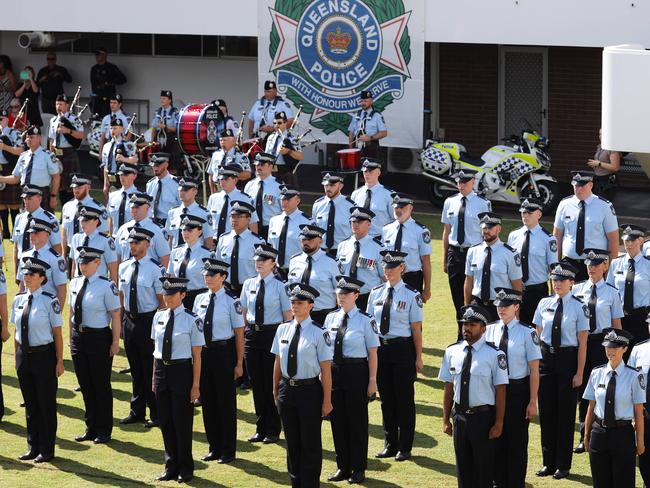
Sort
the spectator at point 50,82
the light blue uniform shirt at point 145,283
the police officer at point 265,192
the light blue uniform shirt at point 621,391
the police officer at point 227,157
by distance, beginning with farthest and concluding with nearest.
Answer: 1. the spectator at point 50,82
2. the police officer at point 227,157
3. the police officer at point 265,192
4. the light blue uniform shirt at point 145,283
5. the light blue uniform shirt at point 621,391

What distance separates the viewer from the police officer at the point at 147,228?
13156 mm

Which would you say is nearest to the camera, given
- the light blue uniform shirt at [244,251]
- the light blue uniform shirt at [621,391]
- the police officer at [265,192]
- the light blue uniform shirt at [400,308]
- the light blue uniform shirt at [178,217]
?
the light blue uniform shirt at [621,391]

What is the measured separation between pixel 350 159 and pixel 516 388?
9599mm

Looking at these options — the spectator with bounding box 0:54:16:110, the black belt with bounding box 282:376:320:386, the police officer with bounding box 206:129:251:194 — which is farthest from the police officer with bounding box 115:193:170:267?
the spectator with bounding box 0:54:16:110

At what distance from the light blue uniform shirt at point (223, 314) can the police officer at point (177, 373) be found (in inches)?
13.6

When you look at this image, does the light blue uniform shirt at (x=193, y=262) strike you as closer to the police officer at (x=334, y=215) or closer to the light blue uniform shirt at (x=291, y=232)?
the light blue uniform shirt at (x=291, y=232)

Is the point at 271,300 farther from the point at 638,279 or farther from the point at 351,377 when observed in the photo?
the point at 638,279

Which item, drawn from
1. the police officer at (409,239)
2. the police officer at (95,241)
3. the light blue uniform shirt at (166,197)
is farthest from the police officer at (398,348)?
the light blue uniform shirt at (166,197)

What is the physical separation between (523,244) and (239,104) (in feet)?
39.1

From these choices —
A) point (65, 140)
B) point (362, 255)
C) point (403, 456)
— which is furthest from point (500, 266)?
point (65, 140)

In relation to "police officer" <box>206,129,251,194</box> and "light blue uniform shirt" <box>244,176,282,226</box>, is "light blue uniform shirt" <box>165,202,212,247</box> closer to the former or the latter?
"light blue uniform shirt" <box>244,176,282,226</box>

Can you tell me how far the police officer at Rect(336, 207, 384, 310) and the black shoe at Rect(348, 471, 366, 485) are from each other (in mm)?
2268

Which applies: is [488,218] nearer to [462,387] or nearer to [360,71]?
[462,387]

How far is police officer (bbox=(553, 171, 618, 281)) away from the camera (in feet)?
43.7
